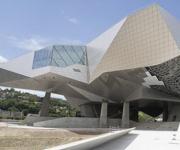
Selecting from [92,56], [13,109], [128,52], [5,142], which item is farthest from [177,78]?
[13,109]

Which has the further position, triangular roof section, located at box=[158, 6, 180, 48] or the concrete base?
the concrete base

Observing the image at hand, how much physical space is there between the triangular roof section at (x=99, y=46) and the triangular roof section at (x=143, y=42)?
2.70 metres

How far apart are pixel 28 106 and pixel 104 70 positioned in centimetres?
4002

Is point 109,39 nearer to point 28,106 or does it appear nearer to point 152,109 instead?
point 152,109

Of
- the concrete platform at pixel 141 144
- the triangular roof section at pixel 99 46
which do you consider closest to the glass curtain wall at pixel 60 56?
the triangular roof section at pixel 99 46

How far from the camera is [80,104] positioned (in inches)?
2359

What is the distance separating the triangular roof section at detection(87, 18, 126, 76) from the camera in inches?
1527

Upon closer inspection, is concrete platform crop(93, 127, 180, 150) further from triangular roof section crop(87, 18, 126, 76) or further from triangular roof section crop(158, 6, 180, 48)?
triangular roof section crop(87, 18, 126, 76)

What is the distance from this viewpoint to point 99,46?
4319cm

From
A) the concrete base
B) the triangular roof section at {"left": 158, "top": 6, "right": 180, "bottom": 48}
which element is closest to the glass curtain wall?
the concrete base

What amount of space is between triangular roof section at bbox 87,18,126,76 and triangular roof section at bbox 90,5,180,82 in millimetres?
2696

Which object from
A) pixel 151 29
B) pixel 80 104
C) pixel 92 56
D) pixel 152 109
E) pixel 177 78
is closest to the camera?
pixel 151 29

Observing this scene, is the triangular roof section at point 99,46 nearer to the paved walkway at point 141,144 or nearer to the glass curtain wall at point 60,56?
the glass curtain wall at point 60,56

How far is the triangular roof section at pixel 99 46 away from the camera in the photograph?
38.8 metres
